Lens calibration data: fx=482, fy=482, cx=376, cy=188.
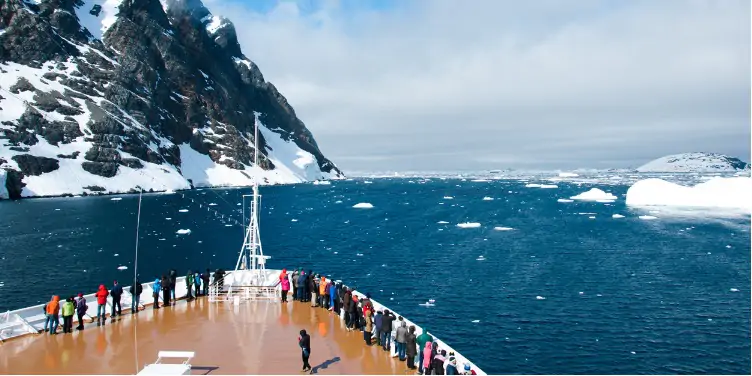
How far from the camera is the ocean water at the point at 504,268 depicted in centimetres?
2369

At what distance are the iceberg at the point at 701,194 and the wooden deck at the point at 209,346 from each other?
94504 millimetres

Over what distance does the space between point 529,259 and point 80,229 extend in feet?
179

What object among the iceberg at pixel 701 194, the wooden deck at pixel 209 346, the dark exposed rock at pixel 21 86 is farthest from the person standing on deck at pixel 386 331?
the dark exposed rock at pixel 21 86

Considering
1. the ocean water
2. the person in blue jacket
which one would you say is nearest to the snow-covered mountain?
the ocean water

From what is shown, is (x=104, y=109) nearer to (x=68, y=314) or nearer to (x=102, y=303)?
(x=102, y=303)

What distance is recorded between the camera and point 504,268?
1613 inches

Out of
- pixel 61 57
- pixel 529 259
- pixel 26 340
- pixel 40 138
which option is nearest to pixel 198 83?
pixel 61 57

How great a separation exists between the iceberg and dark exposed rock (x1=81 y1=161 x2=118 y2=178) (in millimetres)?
120577

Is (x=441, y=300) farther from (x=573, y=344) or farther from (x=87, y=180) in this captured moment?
(x=87, y=180)

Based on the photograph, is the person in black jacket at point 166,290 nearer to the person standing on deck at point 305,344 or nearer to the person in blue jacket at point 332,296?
the person in blue jacket at point 332,296

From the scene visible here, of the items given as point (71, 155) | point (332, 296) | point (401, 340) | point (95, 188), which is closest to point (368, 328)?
point (401, 340)

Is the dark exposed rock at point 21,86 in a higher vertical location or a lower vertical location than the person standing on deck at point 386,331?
higher

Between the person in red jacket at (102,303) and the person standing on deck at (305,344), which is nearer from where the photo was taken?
the person standing on deck at (305,344)

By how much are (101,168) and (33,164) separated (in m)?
14.9
